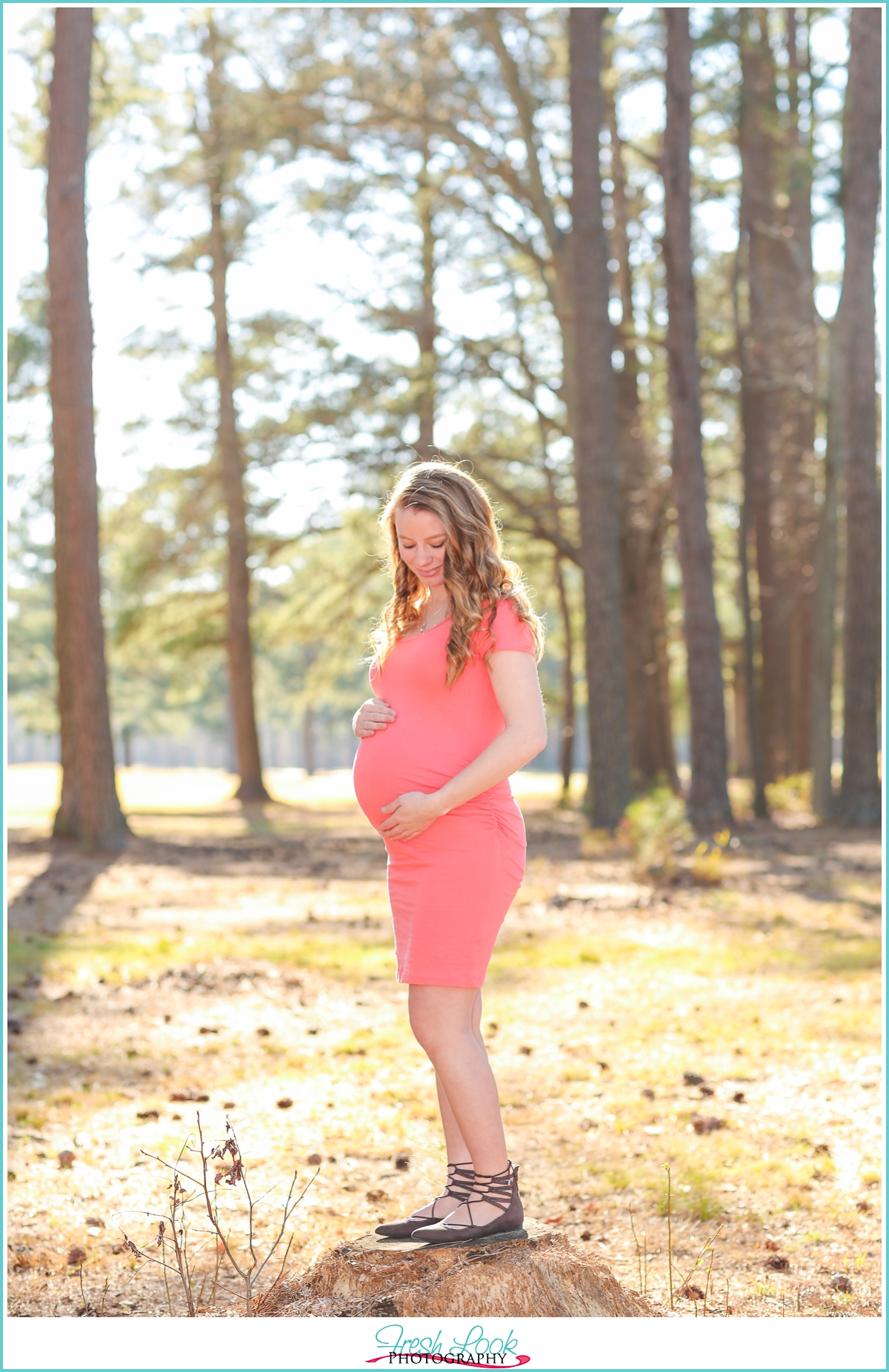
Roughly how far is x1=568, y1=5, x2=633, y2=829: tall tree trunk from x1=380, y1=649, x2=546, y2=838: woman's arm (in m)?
10.8

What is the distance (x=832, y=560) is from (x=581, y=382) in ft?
13.9

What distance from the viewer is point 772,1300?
3.18m

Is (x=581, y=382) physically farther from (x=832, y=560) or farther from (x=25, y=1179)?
(x=25, y=1179)

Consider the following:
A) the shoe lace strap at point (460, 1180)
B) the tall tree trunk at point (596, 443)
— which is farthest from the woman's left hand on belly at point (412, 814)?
the tall tree trunk at point (596, 443)

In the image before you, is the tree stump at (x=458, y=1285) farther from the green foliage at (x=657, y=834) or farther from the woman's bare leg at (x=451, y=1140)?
the green foliage at (x=657, y=834)

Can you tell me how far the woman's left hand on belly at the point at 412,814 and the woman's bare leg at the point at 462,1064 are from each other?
1.22 ft

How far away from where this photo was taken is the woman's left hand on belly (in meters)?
2.73

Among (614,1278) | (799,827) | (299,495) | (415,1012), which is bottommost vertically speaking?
Result: (799,827)

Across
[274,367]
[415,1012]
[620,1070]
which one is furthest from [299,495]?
[415,1012]

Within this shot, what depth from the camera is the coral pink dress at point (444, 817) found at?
278 centimetres

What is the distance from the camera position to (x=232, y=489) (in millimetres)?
21453

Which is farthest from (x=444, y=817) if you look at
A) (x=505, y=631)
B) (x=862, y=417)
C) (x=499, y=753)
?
(x=862, y=417)

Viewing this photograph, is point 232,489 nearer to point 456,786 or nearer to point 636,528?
point 636,528

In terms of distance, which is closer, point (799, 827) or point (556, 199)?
point (799, 827)
